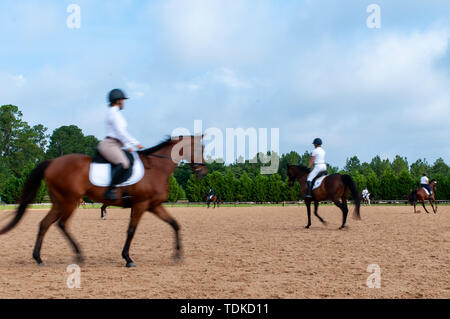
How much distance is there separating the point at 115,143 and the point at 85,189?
1.01 m

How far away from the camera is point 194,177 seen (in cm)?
5784

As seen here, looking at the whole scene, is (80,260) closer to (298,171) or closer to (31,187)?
(31,187)

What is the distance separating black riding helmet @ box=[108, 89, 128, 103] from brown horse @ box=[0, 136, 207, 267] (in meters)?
1.16

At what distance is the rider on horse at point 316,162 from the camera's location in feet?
48.4

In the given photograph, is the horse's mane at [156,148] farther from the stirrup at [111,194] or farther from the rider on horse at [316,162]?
the rider on horse at [316,162]

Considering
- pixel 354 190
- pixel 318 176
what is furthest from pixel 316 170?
pixel 354 190

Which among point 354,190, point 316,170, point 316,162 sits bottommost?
point 354,190

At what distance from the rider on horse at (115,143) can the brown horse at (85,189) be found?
26 centimetres

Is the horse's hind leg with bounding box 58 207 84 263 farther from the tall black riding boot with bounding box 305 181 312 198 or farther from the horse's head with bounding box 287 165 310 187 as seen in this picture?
the horse's head with bounding box 287 165 310 187

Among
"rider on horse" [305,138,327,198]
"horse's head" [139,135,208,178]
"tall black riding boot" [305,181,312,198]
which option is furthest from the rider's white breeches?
"horse's head" [139,135,208,178]

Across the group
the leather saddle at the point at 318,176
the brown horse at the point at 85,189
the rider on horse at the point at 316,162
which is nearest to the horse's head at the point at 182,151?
the brown horse at the point at 85,189

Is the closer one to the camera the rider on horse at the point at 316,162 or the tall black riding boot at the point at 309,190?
the rider on horse at the point at 316,162

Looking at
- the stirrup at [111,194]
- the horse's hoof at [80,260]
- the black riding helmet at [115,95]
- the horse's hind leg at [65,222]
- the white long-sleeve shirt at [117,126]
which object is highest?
the black riding helmet at [115,95]

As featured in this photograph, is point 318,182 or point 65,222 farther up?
point 318,182
